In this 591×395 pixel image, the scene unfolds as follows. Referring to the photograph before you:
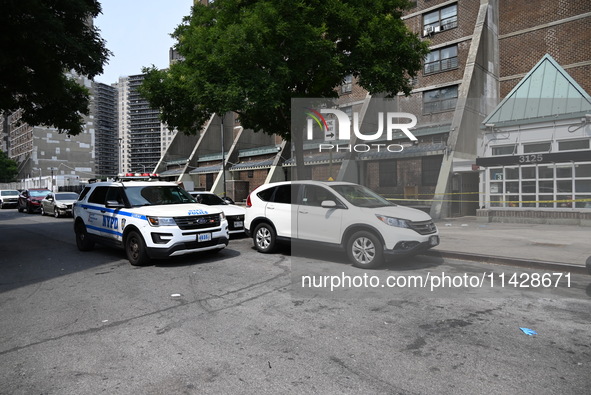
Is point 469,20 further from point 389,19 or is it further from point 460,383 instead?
point 460,383

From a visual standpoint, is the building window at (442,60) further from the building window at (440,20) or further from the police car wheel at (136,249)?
the police car wheel at (136,249)

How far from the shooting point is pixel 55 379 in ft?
10.8

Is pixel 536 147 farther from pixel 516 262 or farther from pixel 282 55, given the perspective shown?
pixel 282 55

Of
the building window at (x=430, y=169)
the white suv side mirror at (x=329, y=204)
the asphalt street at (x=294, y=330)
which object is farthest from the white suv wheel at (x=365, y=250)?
the building window at (x=430, y=169)

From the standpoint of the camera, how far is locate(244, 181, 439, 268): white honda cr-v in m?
7.37

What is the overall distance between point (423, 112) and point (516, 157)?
→ 36.5 ft

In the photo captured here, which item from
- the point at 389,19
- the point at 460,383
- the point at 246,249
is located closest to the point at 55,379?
the point at 460,383

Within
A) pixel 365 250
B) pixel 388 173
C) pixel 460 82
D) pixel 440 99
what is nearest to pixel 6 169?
pixel 388 173

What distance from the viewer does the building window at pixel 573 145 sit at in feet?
54.5

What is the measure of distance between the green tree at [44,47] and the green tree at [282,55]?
325cm

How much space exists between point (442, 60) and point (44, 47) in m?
23.8

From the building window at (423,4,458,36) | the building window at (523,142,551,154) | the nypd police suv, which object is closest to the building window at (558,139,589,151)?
the building window at (523,142,551,154)

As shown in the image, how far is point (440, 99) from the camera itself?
85.4 feet

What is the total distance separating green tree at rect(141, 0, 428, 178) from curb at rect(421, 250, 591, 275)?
7.10 metres
